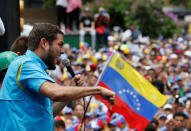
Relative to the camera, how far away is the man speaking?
3.32 meters

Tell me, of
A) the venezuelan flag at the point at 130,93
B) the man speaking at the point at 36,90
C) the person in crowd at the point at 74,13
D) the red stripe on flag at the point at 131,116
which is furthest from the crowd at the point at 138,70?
the man speaking at the point at 36,90

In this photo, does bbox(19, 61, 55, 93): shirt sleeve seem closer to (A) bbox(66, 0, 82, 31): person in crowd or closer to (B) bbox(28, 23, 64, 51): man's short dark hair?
(B) bbox(28, 23, 64, 51): man's short dark hair

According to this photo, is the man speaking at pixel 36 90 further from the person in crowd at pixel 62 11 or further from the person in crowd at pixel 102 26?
the person in crowd at pixel 62 11

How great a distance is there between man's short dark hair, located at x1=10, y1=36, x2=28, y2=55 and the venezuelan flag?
332 cm

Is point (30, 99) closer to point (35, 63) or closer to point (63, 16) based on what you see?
point (35, 63)

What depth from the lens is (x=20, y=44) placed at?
4.82 m

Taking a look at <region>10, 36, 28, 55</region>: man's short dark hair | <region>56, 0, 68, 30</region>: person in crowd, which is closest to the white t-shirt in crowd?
<region>56, 0, 68, 30</region>: person in crowd

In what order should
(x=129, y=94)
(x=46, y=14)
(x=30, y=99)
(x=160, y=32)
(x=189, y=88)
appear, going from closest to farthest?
(x=30, y=99) → (x=129, y=94) → (x=189, y=88) → (x=46, y=14) → (x=160, y=32)

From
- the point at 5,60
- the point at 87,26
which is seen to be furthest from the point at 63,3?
the point at 5,60

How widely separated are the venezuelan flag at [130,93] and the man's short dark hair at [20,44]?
3.32m

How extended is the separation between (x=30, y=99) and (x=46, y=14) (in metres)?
15.9

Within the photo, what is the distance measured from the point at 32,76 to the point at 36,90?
10 centimetres

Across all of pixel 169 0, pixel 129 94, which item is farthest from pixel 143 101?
pixel 169 0

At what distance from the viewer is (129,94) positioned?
8.36 m
